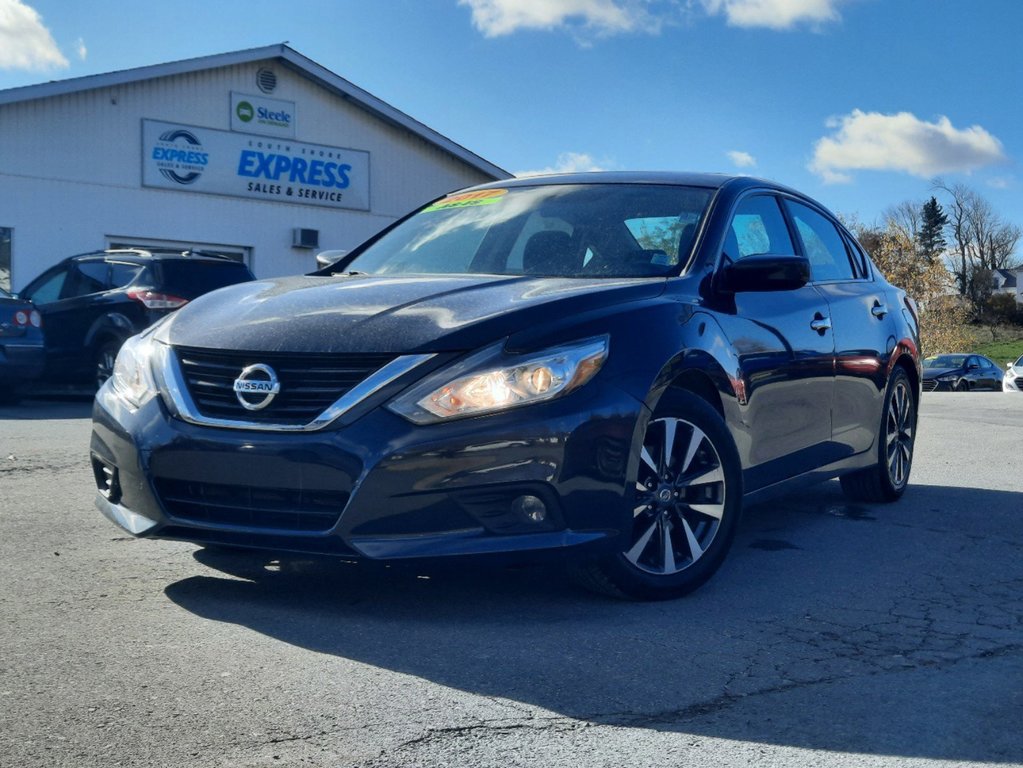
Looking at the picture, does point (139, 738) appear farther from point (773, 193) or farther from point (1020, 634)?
point (773, 193)

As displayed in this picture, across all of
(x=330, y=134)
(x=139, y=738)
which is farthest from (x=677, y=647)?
(x=330, y=134)

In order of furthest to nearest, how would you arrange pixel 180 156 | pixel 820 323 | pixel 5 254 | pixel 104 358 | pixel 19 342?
pixel 180 156
pixel 5 254
pixel 104 358
pixel 19 342
pixel 820 323

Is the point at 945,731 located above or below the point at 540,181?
below

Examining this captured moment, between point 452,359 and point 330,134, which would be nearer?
point 452,359

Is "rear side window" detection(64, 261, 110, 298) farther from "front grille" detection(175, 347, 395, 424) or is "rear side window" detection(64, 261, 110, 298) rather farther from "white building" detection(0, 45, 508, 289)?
"front grille" detection(175, 347, 395, 424)

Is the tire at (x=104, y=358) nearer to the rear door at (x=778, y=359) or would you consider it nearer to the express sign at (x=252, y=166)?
the express sign at (x=252, y=166)

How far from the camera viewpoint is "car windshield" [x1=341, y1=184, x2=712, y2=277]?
4910mm

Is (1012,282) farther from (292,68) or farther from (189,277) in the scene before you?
(189,277)

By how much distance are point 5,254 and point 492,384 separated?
18.2 m

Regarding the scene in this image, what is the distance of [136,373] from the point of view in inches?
169

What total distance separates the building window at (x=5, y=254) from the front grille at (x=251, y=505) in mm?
17464

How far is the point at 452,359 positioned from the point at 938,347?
64.8 meters

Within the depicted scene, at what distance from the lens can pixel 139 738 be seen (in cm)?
287

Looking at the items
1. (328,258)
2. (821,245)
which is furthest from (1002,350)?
(328,258)
